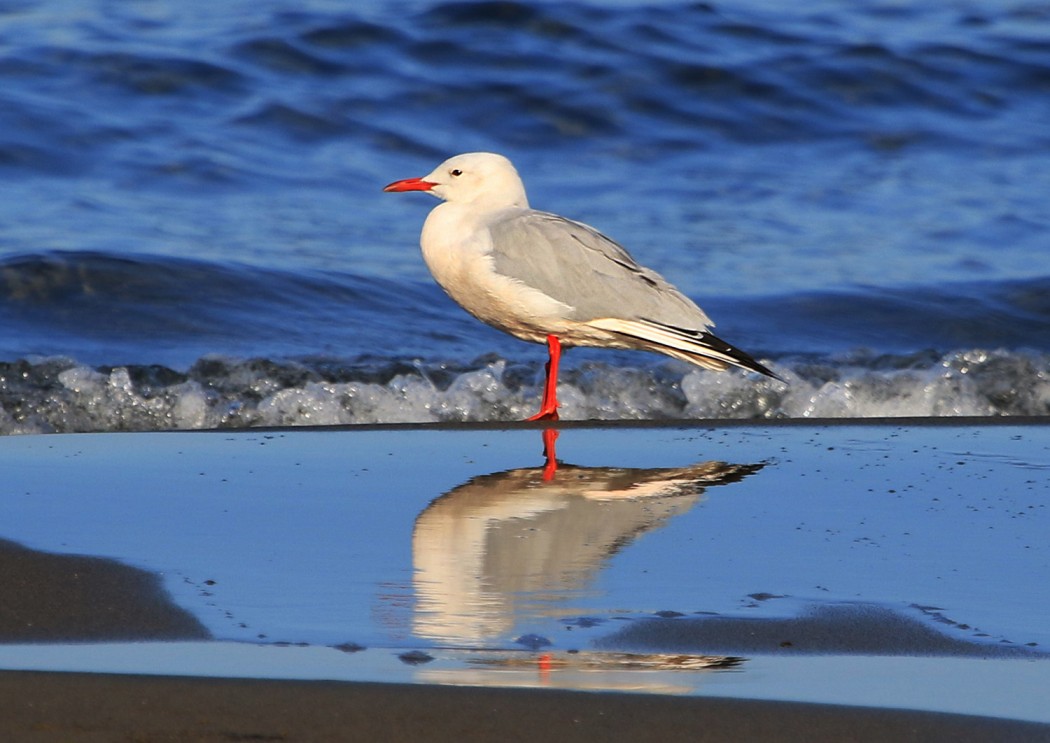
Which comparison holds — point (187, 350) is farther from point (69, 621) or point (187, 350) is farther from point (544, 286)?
point (69, 621)

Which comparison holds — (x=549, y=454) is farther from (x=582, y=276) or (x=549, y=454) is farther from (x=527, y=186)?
(x=527, y=186)

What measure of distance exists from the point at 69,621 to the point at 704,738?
55.8 inches

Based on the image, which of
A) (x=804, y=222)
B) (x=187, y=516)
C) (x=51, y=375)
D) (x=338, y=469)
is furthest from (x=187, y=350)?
(x=804, y=222)

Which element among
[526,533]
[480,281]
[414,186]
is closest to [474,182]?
[414,186]

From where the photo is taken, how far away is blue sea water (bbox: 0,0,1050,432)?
7.51 m

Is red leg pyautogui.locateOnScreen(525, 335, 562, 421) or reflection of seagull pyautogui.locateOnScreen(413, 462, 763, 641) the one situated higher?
red leg pyautogui.locateOnScreen(525, 335, 562, 421)

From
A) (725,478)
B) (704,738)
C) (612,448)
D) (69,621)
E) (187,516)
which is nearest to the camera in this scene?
(704,738)

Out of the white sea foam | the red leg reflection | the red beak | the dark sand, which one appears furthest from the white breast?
the dark sand

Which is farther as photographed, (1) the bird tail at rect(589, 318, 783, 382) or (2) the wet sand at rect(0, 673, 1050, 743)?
(1) the bird tail at rect(589, 318, 783, 382)

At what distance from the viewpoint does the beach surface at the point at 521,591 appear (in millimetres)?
2756

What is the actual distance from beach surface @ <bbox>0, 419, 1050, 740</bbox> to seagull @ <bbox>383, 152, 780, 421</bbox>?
2.48ft

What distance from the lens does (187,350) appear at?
8.14 meters

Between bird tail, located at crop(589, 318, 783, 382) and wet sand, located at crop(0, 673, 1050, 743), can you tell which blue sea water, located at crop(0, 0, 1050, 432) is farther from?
wet sand, located at crop(0, 673, 1050, 743)

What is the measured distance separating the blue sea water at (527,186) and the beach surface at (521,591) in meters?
2.01
